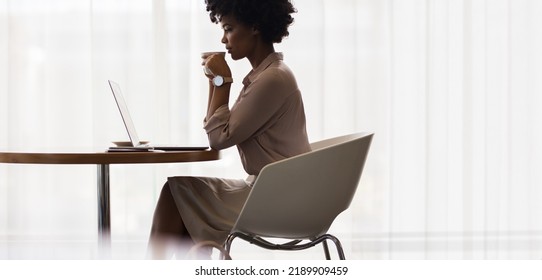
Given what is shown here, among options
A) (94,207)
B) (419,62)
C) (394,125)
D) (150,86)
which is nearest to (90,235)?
(94,207)

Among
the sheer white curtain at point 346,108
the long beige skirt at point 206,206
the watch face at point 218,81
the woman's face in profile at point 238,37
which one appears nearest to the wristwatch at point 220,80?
the watch face at point 218,81

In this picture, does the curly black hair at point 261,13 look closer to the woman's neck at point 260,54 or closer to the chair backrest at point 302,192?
the woman's neck at point 260,54

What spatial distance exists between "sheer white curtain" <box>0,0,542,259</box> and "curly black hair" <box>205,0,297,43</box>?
1323mm

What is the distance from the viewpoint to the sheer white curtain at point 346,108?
11.4 feet

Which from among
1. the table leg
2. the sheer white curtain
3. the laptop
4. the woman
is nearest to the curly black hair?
the woman

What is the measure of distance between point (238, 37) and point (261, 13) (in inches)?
3.9

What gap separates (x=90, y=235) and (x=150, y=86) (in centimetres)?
78

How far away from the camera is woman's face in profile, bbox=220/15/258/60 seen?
2154mm

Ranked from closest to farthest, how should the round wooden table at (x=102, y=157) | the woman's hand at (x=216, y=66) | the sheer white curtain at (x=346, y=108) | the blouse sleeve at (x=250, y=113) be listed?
the round wooden table at (x=102, y=157), the blouse sleeve at (x=250, y=113), the woman's hand at (x=216, y=66), the sheer white curtain at (x=346, y=108)

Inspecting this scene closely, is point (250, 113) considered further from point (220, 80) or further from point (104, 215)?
point (104, 215)

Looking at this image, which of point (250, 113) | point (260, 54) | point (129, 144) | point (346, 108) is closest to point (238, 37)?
point (260, 54)

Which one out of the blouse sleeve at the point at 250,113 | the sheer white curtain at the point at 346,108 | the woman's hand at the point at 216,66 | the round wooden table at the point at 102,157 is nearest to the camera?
the round wooden table at the point at 102,157

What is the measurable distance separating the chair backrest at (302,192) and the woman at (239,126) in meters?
0.16

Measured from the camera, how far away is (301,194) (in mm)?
1907
